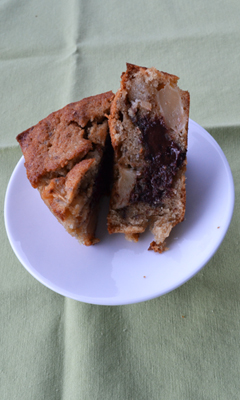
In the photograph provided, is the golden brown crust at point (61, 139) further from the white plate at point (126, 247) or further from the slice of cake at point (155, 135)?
the white plate at point (126, 247)

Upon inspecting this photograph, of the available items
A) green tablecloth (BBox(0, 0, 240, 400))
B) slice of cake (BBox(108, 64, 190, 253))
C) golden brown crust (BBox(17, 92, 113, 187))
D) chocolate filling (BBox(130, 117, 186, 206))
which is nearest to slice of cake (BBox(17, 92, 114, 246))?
golden brown crust (BBox(17, 92, 113, 187))

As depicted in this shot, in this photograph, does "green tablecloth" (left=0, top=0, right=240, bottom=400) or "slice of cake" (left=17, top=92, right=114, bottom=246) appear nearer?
"slice of cake" (left=17, top=92, right=114, bottom=246)

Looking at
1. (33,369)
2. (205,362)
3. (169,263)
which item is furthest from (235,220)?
(33,369)

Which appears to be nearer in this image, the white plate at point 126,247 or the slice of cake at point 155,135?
the white plate at point 126,247

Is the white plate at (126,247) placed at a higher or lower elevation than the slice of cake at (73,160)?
lower

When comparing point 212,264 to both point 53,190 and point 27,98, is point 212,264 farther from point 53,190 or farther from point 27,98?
point 27,98

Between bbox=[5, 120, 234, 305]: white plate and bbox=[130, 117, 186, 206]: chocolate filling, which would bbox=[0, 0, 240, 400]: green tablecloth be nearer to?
bbox=[5, 120, 234, 305]: white plate

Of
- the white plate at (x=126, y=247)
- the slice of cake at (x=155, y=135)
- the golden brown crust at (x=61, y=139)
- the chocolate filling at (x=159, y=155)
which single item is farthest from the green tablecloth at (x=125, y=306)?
the golden brown crust at (x=61, y=139)
